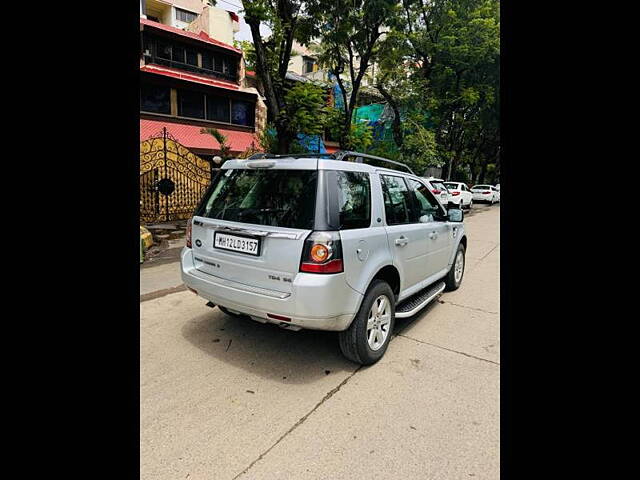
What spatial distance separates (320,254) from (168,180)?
30.9 feet

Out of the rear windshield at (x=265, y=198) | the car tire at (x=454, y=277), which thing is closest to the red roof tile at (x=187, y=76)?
the rear windshield at (x=265, y=198)

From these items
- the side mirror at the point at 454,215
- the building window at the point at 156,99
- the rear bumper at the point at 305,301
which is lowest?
the rear bumper at the point at 305,301

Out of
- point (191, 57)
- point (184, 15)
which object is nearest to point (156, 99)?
point (191, 57)

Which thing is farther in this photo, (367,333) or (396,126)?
(396,126)

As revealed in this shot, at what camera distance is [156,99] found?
1744 centimetres

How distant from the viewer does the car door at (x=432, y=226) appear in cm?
425

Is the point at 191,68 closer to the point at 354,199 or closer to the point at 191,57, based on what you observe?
the point at 191,57

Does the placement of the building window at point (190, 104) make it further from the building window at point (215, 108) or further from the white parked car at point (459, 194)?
the white parked car at point (459, 194)

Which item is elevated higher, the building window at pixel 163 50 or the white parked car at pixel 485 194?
the building window at pixel 163 50

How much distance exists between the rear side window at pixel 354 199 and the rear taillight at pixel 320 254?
0.20 m

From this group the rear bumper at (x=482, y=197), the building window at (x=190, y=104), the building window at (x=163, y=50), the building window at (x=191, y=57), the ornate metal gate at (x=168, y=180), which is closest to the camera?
the ornate metal gate at (x=168, y=180)
